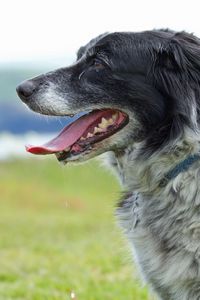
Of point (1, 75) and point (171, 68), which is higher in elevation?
point (171, 68)

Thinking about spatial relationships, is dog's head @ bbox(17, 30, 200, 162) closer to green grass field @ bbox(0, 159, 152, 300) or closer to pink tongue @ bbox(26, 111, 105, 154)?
pink tongue @ bbox(26, 111, 105, 154)

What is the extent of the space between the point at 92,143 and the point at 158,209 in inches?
25.2

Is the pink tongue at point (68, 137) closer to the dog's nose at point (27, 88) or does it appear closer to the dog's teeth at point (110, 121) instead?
the dog's teeth at point (110, 121)

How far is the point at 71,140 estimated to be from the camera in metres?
4.45

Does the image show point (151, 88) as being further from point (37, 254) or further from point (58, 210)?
point (58, 210)

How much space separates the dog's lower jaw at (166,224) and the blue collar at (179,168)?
31 mm

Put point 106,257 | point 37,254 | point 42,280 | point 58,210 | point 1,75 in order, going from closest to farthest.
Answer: point 42,280
point 106,257
point 37,254
point 58,210
point 1,75

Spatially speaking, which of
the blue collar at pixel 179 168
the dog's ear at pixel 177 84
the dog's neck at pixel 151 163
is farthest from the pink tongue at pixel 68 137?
the blue collar at pixel 179 168

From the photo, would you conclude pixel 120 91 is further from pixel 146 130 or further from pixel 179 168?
pixel 179 168

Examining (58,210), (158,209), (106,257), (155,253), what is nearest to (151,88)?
(158,209)

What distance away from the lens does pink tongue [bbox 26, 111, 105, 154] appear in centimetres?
442

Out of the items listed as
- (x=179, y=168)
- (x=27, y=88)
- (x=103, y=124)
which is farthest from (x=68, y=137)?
(x=179, y=168)

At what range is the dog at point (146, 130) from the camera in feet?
13.8

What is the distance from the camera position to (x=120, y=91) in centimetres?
448
